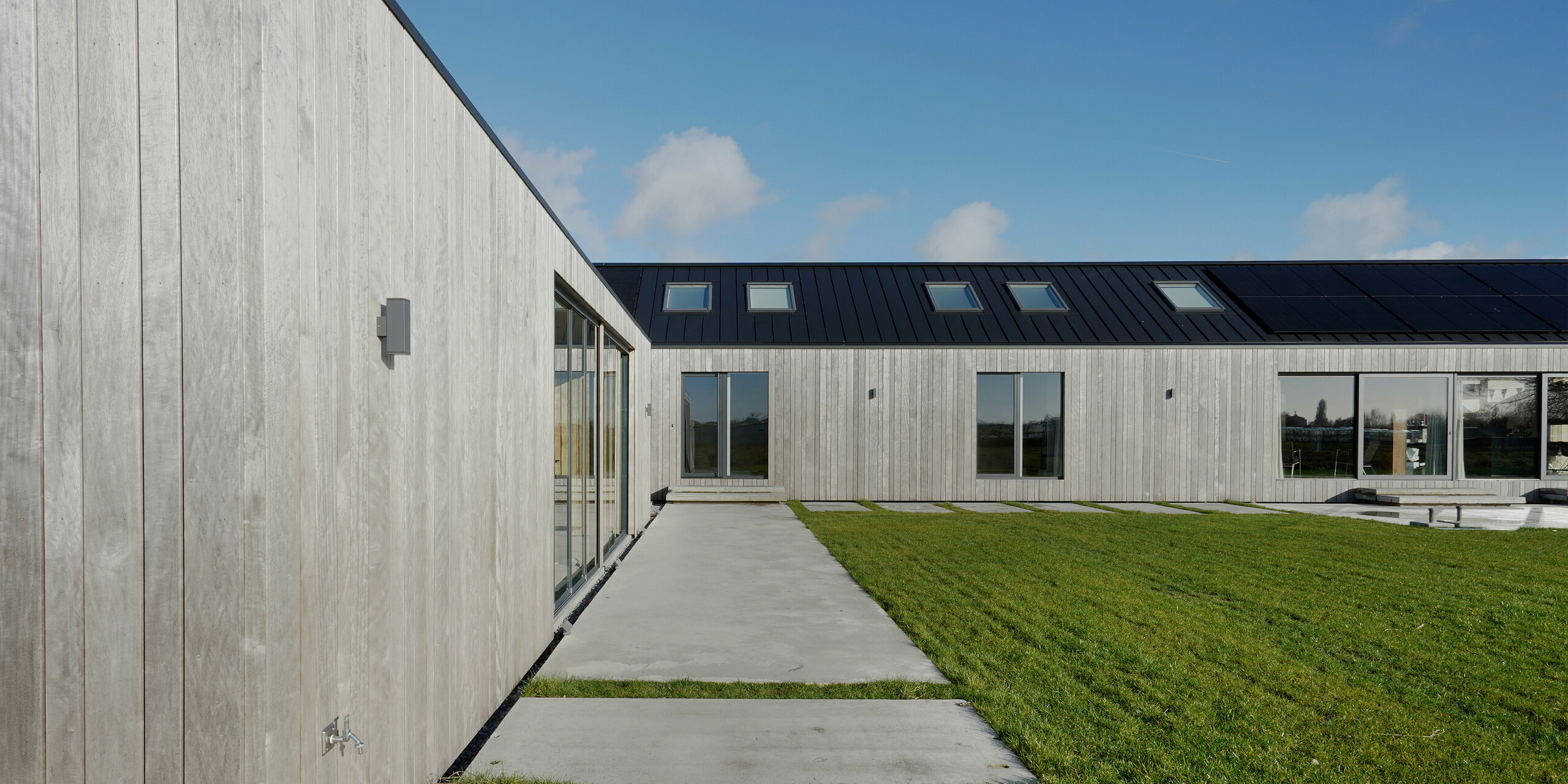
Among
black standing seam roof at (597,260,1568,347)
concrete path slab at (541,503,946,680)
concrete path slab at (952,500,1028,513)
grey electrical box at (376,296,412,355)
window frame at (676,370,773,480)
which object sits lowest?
concrete path slab at (952,500,1028,513)

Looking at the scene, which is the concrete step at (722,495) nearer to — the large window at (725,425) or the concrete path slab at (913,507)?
the large window at (725,425)

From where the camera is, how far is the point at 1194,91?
1420 centimetres

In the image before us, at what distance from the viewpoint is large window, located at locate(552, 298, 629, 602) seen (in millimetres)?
4793

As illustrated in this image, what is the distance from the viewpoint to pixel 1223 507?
11.6 m

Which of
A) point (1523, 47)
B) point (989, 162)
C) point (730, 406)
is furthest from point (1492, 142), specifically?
point (730, 406)

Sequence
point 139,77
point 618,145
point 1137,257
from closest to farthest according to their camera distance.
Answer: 1. point 139,77
2. point 618,145
3. point 1137,257

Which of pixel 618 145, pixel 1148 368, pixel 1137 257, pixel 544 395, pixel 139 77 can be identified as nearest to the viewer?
pixel 139 77

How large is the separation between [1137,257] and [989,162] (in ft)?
13.3

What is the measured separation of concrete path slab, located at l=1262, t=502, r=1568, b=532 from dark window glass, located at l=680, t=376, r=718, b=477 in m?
9.37

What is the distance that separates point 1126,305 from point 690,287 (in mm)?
8618

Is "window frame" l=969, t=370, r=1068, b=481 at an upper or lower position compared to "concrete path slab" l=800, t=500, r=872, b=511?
upper

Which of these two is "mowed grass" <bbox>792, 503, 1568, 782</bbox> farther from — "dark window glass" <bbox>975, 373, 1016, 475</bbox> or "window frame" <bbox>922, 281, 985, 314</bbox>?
"window frame" <bbox>922, 281, 985, 314</bbox>

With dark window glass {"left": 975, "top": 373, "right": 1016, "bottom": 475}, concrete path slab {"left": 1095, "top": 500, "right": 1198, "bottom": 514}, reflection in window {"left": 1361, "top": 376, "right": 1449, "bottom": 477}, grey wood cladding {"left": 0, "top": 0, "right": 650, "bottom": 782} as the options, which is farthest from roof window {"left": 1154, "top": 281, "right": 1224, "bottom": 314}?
grey wood cladding {"left": 0, "top": 0, "right": 650, "bottom": 782}

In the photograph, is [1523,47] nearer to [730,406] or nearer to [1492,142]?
[1492,142]
